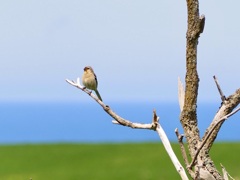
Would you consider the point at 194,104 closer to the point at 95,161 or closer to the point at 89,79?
the point at 89,79

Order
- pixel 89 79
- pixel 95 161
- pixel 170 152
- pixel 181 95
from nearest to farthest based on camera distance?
1. pixel 170 152
2. pixel 181 95
3. pixel 89 79
4. pixel 95 161

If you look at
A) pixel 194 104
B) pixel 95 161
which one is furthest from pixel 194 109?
pixel 95 161

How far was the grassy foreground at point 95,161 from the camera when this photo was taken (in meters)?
15.8

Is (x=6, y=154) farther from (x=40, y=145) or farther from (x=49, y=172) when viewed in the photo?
(x=49, y=172)

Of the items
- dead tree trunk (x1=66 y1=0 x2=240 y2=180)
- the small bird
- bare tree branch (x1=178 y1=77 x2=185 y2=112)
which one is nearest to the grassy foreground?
the small bird

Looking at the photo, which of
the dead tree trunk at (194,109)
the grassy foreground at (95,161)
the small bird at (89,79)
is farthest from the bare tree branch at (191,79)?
the grassy foreground at (95,161)

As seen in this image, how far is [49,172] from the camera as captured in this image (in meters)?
16.4

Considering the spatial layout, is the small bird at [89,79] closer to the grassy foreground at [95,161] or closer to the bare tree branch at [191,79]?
the bare tree branch at [191,79]

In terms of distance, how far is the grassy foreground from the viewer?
51.7 feet

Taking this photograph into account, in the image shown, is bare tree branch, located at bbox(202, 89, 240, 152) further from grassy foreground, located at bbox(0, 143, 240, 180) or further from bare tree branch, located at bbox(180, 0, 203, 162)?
grassy foreground, located at bbox(0, 143, 240, 180)

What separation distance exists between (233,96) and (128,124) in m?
0.47

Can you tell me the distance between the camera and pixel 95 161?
18.0 meters

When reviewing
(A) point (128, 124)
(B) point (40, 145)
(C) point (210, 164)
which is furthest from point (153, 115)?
(B) point (40, 145)

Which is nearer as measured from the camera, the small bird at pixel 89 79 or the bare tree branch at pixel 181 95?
the bare tree branch at pixel 181 95
